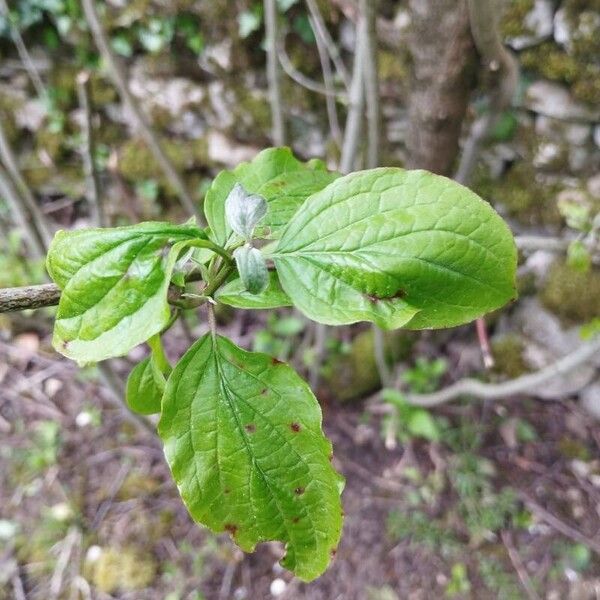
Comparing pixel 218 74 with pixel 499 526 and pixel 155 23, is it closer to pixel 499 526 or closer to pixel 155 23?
pixel 155 23

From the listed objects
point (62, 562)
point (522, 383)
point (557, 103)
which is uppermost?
point (557, 103)

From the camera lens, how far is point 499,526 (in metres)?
1.74

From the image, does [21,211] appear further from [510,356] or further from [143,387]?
[510,356]

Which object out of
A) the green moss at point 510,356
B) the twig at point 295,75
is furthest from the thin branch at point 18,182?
the green moss at point 510,356

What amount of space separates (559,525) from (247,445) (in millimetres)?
1631

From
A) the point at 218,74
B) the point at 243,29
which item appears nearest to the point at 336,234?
the point at 243,29

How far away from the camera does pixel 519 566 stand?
167cm

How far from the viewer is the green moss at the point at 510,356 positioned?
1938mm

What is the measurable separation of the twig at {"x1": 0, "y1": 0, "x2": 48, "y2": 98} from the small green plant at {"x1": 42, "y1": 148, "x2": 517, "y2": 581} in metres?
1.85

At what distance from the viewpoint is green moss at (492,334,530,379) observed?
6.36 ft

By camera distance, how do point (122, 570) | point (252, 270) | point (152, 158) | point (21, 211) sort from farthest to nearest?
1. point (152, 158)
2. point (122, 570)
3. point (21, 211)
4. point (252, 270)

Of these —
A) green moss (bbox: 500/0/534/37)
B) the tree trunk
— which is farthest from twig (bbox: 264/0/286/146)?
green moss (bbox: 500/0/534/37)

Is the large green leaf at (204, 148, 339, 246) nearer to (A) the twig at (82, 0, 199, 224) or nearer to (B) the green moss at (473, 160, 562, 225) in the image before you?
(A) the twig at (82, 0, 199, 224)

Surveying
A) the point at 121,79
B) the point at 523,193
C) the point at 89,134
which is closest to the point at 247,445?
the point at 89,134
